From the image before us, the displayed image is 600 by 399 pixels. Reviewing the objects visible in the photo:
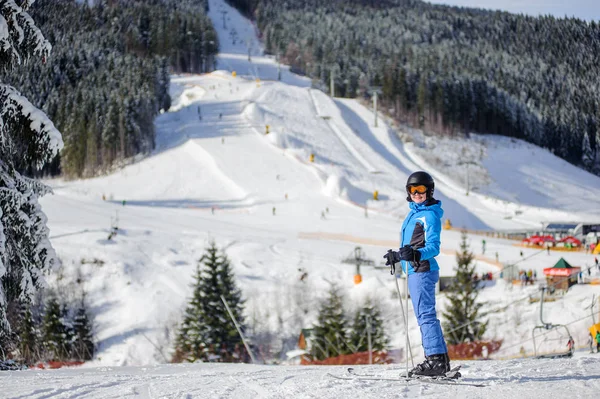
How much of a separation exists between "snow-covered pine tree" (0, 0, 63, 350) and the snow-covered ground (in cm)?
151

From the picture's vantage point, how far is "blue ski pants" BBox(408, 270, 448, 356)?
16.4 ft

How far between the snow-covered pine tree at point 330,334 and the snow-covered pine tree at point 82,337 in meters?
9.12

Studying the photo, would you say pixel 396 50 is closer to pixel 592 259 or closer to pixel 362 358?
pixel 592 259

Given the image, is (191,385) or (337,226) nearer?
(191,385)

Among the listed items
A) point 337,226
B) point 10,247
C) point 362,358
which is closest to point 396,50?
point 337,226

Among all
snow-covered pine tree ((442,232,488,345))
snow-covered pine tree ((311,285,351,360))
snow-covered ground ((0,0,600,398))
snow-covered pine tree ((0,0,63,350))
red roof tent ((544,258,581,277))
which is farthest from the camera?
red roof tent ((544,258,581,277))

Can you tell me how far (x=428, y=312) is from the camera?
5.01m

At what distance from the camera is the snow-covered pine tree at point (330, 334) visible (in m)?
21.0

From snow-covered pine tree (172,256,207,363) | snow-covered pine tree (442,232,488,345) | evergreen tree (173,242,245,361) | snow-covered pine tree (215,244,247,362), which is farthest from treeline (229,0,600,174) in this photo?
snow-covered pine tree (172,256,207,363)

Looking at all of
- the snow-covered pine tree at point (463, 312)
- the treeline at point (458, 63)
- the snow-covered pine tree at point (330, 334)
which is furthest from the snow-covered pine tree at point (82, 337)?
the treeline at point (458, 63)

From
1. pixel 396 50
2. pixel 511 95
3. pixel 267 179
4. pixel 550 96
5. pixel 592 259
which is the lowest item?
pixel 592 259

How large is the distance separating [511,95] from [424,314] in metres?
77.0

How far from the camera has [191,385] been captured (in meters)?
4.82

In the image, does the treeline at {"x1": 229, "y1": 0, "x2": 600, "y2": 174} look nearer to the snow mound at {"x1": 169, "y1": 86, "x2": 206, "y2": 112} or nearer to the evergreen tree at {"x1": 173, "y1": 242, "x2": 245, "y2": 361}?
the evergreen tree at {"x1": 173, "y1": 242, "x2": 245, "y2": 361}
